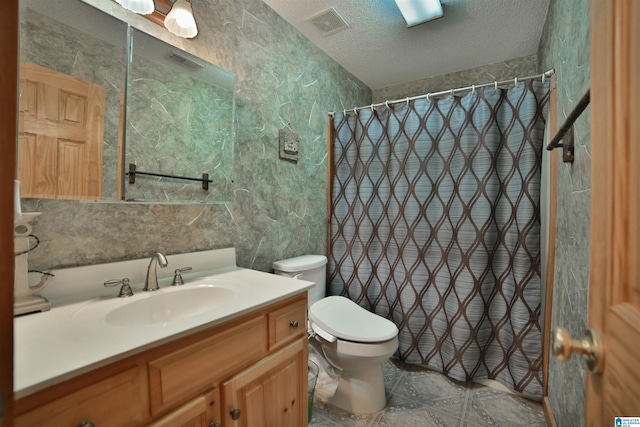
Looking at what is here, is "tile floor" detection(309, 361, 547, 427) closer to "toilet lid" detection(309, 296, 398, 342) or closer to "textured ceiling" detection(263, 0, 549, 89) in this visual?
"toilet lid" detection(309, 296, 398, 342)

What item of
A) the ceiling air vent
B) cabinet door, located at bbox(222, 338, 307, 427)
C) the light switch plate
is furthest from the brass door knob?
Result: the ceiling air vent

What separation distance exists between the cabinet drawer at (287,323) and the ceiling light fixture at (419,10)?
5.82ft

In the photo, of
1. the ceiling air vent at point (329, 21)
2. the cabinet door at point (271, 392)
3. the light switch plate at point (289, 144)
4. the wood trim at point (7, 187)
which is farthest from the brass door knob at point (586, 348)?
the ceiling air vent at point (329, 21)

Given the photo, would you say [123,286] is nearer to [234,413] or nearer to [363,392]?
[234,413]

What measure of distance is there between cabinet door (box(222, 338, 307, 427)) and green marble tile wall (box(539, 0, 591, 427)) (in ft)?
3.27

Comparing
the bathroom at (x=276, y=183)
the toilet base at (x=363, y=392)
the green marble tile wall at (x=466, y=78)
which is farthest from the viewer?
the green marble tile wall at (x=466, y=78)

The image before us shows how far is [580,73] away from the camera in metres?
1.01

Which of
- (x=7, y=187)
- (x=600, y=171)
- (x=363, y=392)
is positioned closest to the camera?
(x=7, y=187)

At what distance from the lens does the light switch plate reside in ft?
5.91

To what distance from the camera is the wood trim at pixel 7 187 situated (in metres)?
0.29

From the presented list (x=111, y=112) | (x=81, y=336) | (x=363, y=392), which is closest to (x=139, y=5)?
(x=111, y=112)

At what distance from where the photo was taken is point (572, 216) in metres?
1.10

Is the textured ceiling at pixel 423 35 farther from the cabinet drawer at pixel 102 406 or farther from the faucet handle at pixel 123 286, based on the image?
the cabinet drawer at pixel 102 406

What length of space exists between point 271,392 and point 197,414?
0.99 feet
